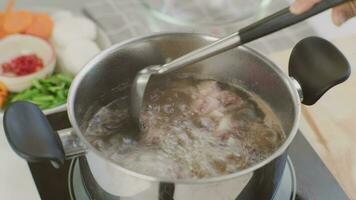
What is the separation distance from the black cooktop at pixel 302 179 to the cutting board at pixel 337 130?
4 centimetres

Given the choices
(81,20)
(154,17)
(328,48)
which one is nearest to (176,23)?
(154,17)

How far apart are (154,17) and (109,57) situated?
1.40 ft

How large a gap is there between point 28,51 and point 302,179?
0.58 meters

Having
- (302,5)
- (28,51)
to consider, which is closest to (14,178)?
(28,51)

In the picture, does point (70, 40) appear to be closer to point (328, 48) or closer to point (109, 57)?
point (109, 57)

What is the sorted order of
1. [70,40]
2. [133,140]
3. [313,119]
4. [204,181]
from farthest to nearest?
[70,40], [313,119], [133,140], [204,181]

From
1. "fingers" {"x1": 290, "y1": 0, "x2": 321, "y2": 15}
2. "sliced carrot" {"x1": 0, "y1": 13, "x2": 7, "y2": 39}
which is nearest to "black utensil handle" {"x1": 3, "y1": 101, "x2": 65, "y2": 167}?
"fingers" {"x1": 290, "y1": 0, "x2": 321, "y2": 15}

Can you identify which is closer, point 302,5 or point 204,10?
point 302,5

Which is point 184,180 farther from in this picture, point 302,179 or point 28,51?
point 28,51

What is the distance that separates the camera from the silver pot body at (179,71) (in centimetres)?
51

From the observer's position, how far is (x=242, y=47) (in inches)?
25.7

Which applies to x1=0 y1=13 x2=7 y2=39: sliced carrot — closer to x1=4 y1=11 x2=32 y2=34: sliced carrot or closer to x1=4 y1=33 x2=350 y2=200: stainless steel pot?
x1=4 y1=11 x2=32 y2=34: sliced carrot

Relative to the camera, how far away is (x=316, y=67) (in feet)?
2.08

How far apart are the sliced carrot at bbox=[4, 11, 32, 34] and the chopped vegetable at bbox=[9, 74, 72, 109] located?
14cm
